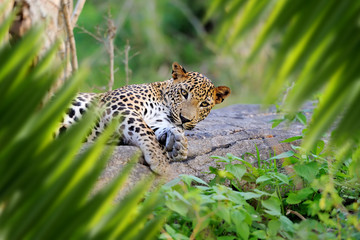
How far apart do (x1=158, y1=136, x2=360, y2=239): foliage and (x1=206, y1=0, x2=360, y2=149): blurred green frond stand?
5.63 ft

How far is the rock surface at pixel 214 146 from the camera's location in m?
3.75

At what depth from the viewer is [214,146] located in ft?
14.9

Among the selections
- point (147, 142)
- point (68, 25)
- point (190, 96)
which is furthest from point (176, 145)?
point (68, 25)

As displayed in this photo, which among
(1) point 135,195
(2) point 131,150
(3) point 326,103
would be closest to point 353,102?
(3) point 326,103

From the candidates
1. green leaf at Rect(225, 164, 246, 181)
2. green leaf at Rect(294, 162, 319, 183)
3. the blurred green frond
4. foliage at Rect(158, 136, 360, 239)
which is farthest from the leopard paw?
the blurred green frond

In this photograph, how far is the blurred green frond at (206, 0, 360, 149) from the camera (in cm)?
68

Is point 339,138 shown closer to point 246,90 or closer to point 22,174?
point 22,174

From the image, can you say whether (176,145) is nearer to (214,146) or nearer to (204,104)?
(214,146)

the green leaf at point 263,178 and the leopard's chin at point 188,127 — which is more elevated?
the leopard's chin at point 188,127

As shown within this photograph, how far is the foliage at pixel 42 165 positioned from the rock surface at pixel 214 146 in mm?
2669

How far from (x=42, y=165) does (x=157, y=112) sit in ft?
14.6

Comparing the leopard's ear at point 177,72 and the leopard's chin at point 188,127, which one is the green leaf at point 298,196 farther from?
the leopard's ear at point 177,72

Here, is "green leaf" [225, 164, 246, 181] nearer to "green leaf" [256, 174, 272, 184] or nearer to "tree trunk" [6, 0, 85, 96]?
"green leaf" [256, 174, 272, 184]

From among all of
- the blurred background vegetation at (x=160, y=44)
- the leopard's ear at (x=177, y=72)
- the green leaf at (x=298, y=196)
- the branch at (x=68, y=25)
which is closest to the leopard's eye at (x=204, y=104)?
the leopard's ear at (x=177, y=72)
